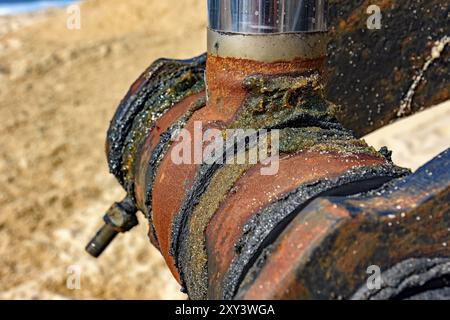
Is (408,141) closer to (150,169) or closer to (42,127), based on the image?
(42,127)

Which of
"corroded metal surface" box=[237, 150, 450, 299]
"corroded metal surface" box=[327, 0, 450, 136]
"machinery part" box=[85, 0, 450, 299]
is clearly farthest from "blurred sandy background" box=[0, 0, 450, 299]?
"corroded metal surface" box=[237, 150, 450, 299]

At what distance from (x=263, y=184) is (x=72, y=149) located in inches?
181

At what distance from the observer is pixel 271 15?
1.32 metres

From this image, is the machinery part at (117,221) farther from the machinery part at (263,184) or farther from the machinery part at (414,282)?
the machinery part at (414,282)

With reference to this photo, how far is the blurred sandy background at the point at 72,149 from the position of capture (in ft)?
12.8

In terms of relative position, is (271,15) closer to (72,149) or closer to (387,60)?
(387,60)

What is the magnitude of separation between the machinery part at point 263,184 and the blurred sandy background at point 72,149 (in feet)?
7.24

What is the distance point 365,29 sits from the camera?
2.00 meters

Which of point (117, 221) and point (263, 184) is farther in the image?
point (117, 221)

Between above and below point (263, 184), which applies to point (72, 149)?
below

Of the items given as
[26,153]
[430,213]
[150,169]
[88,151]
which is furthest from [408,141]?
[430,213]

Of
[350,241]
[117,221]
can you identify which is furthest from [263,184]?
[117,221]

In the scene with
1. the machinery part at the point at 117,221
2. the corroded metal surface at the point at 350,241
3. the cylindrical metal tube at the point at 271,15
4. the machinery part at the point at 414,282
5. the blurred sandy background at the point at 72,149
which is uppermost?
the cylindrical metal tube at the point at 271,15

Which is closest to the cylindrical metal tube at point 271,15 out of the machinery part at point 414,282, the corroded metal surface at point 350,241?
the corroded metal surface at point 350,241
